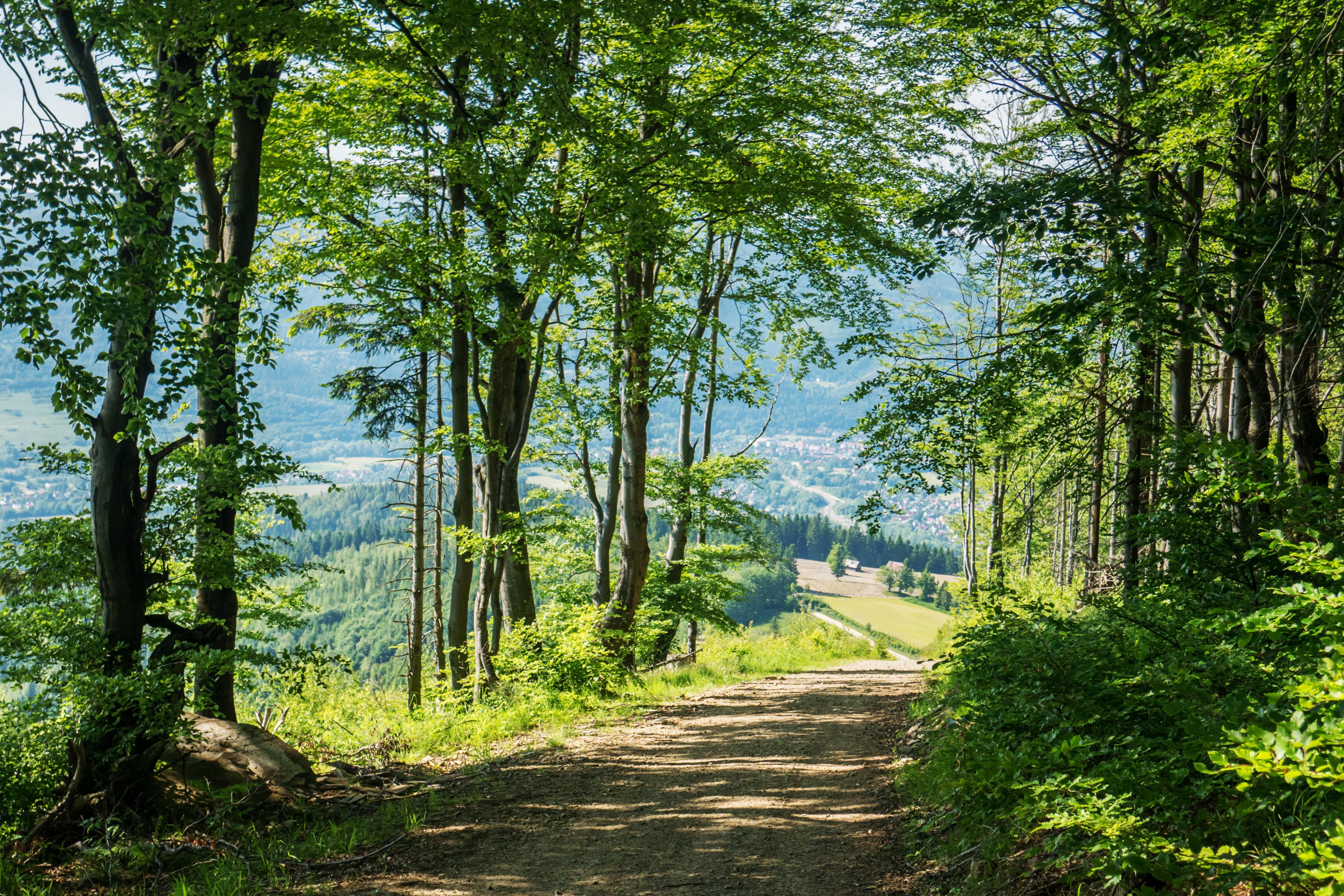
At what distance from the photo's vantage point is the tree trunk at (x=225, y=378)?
18.9ft

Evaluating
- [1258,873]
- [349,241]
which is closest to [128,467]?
[349,241]

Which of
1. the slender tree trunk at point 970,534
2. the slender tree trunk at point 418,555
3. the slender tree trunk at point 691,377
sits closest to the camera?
the slender tree trunk at point 691,377

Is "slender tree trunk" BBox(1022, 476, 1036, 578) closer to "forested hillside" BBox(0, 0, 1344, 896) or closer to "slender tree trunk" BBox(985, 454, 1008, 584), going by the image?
"slender tree trunk" BBox(985, 454, 1008, 584)

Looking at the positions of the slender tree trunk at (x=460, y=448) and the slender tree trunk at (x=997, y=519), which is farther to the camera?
the slender tree trunk at (x=997, y=519)

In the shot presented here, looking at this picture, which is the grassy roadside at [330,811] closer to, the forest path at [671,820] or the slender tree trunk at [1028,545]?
the forest path at [671,820]

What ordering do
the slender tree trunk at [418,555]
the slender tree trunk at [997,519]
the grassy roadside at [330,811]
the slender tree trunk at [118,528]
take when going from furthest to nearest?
the slender tree trunk at [997,519] → the slender tree trunk at [418,555] → the slender tree trunk at [118,528] → the grassy roadside at [330,811]

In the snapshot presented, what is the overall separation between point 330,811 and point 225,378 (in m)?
3.60

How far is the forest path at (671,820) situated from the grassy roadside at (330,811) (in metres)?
0.39

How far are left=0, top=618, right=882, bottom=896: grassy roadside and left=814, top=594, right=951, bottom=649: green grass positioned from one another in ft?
193

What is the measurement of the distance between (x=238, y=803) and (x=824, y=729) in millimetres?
6565

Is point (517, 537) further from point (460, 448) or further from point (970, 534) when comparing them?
point (970, 534)

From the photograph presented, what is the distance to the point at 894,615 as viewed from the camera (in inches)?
3420

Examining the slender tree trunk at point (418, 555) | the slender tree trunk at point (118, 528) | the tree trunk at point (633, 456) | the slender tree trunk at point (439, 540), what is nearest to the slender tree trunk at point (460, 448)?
the slender tree trunk at point (439, 540)

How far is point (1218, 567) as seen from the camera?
550 cm
